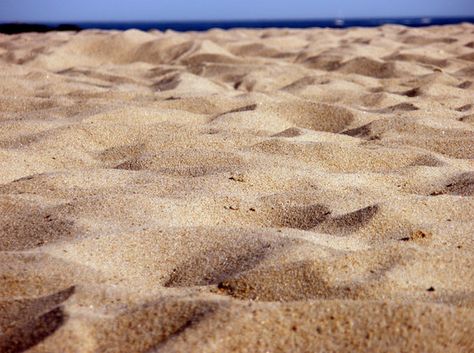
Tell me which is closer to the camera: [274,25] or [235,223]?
[235,223]

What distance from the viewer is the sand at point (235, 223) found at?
130 cm

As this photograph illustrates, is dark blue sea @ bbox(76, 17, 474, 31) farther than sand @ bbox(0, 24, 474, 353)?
Yes

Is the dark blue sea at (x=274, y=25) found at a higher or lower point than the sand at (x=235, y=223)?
lower

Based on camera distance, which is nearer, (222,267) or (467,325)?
(467,325)

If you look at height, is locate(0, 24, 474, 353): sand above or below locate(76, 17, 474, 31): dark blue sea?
above

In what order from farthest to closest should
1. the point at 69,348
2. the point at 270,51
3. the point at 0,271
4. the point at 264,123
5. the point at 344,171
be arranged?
the point at 270,51
the point at 264,123
the point at 344,171
the point at 0,271
the point at 69,348

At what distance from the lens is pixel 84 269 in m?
1.62

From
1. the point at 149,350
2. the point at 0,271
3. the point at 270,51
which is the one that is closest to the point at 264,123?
the point at 0,271

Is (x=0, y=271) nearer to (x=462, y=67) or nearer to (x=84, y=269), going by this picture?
(x=84, y=269)

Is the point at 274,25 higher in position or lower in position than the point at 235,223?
lower

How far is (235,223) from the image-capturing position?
201 cm

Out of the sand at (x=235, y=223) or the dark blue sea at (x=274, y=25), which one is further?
the dark blue sea at (x=274, y=25)

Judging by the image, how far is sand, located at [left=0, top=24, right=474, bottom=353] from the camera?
1.30m

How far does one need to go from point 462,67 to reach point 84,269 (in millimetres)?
5198
